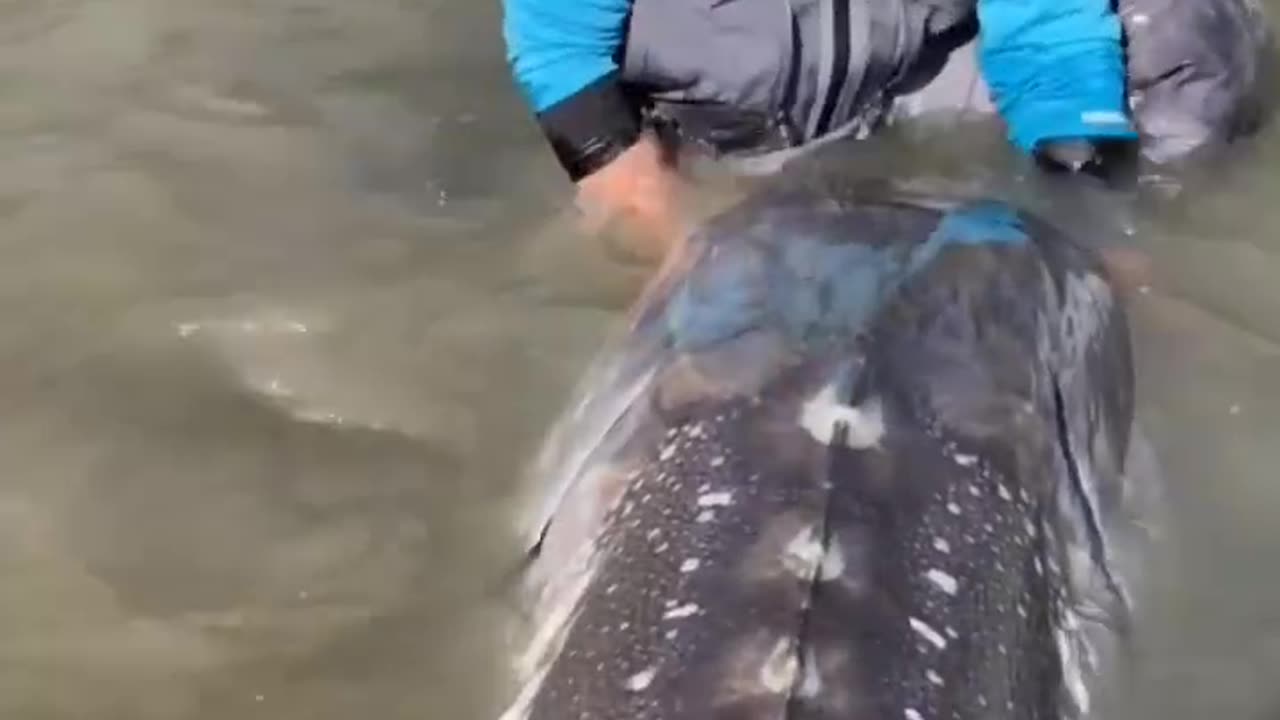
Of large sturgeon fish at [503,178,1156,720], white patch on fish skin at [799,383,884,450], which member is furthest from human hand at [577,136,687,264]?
white patch on fish skin at [799,383,884,450]

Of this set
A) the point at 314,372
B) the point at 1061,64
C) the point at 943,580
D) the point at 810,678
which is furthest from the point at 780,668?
the point at 1061,64

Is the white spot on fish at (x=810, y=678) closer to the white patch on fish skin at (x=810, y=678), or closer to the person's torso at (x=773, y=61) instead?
the white patch on fish skin at (x=810, y=678)

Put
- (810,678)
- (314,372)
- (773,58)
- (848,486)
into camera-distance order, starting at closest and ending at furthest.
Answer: (810,678)
(848,486)
(314,372)
(773,58)

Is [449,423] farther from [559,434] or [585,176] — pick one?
[585,176]

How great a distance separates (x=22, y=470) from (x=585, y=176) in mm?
1096

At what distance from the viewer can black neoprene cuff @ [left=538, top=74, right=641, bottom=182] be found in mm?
3246

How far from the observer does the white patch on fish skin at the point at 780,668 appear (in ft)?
5.58

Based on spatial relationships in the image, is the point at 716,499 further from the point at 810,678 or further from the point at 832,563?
the point at 810,678

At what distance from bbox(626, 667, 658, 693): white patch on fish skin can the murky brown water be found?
506 mm

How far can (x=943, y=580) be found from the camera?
6.24 ft

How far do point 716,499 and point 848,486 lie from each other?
140mm

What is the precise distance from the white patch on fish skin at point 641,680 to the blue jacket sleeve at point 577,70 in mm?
1624

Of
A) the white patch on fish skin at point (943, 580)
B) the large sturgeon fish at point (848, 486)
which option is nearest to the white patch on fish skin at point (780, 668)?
the large sturgeon fish at point (848, 486)

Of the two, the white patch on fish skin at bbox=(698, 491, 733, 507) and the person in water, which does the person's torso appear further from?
the white patch on fish skin at bbox=(698, 491, 733, 507)
